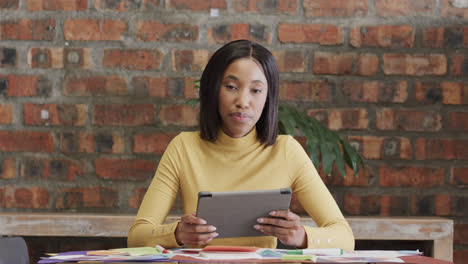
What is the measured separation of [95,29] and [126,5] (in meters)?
0.15

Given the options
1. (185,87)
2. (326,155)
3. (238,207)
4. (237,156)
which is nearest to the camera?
(238,207)

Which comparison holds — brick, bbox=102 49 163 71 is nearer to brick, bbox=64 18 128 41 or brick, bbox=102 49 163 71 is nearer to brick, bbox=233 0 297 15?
brick, bbox=64 18 128 41

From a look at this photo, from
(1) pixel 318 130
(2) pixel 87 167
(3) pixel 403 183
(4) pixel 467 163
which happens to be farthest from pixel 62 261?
(4) pixel 467 163

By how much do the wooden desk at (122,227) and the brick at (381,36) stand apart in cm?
68

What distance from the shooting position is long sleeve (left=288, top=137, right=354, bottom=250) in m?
1.30

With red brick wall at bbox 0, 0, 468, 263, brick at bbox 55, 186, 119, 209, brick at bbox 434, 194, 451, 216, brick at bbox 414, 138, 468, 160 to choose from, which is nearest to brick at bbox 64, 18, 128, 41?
red brick wall at bbox 0, 0, 468, 263

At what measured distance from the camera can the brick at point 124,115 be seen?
82.0 inches

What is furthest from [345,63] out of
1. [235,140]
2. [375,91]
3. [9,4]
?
[9,4]

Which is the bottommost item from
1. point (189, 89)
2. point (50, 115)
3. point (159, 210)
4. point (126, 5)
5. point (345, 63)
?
point (159, 210)

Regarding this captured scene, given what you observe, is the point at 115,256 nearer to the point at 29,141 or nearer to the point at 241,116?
the point at 241,116

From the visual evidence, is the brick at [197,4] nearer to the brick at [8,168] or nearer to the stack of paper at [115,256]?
the brick at [8,168]

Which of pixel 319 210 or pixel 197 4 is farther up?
pixel 197 4

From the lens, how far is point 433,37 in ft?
6.87

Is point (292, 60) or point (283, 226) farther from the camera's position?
point (292, 60)
